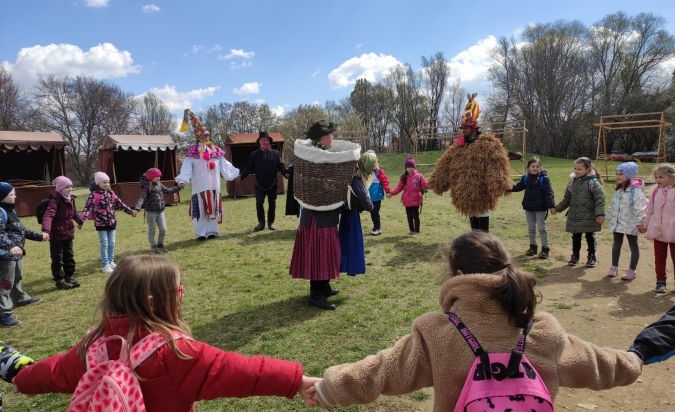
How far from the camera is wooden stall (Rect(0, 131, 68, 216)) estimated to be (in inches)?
609

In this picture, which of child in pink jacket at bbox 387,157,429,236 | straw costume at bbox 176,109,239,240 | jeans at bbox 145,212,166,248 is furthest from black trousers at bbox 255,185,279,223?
child in pink jacket at bbox 387,157,429,236

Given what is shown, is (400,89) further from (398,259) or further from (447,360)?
(447,360)

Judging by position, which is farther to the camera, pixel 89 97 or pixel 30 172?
pixel 89 97

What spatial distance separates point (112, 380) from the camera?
1.53 m

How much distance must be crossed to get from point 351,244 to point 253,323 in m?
1.42

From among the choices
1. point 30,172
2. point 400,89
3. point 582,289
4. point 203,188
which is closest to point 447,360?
point 582,289

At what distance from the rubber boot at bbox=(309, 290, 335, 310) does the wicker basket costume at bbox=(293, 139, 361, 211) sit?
3.54 feet

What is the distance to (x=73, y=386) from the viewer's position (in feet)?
6.01

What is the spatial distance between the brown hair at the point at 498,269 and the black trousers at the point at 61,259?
21.2 ft

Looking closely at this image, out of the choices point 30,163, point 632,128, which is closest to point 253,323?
point 30,163

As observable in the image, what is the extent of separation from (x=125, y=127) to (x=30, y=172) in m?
25.7

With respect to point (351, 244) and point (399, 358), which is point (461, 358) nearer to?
point (399, 358)

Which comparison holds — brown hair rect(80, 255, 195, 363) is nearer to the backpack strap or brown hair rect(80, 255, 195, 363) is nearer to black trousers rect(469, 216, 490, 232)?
the backpack strap

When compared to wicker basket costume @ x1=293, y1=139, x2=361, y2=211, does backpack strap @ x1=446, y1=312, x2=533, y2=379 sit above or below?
below
